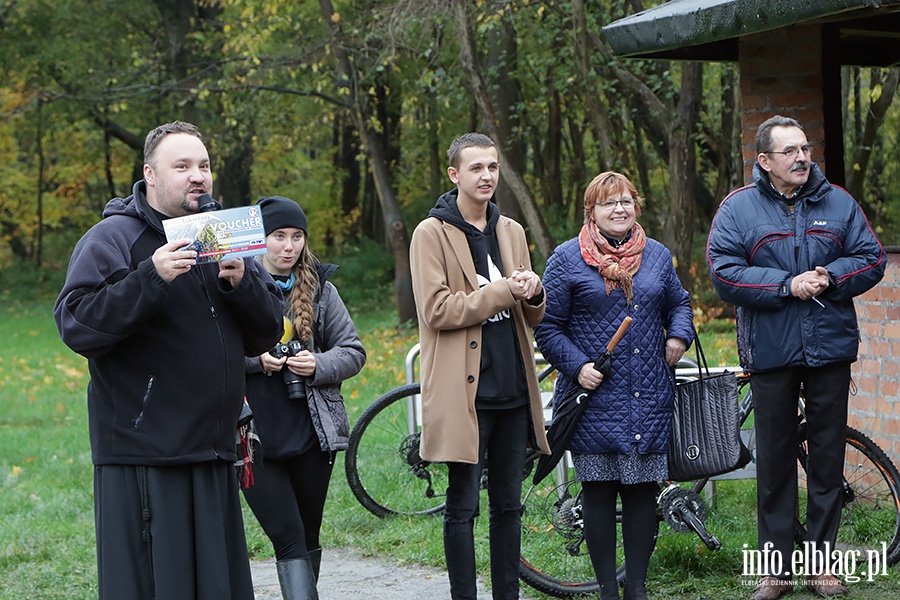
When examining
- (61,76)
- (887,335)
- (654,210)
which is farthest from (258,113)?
(887,335)

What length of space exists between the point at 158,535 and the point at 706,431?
266 cm

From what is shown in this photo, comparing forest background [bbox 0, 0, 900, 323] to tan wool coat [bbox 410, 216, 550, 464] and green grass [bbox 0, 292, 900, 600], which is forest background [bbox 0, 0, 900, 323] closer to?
green grass [bbox 0, 292, 900, 600]

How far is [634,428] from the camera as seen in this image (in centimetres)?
523

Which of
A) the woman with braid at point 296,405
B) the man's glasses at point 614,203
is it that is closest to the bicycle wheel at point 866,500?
the man's glasses at point 614,203

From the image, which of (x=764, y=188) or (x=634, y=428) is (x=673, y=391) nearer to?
(x=634, y=428)

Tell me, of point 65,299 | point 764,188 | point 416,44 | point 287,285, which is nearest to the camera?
point 65,299

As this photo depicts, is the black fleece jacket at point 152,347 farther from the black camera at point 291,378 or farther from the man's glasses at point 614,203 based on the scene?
the man's glasses at point 614,203

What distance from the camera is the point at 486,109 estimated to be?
48.1ft

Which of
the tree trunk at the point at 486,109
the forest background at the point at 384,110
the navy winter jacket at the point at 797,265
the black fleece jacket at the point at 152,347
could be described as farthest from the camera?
the forest background at the point at 384,110

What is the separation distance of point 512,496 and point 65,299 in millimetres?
2334

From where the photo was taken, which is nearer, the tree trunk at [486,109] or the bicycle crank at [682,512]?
the bicycle crank at [682,512]

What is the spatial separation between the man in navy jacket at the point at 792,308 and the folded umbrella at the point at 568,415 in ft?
2.37

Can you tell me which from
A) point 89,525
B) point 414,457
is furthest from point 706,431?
point 89,525

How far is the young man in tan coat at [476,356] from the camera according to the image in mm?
5031
